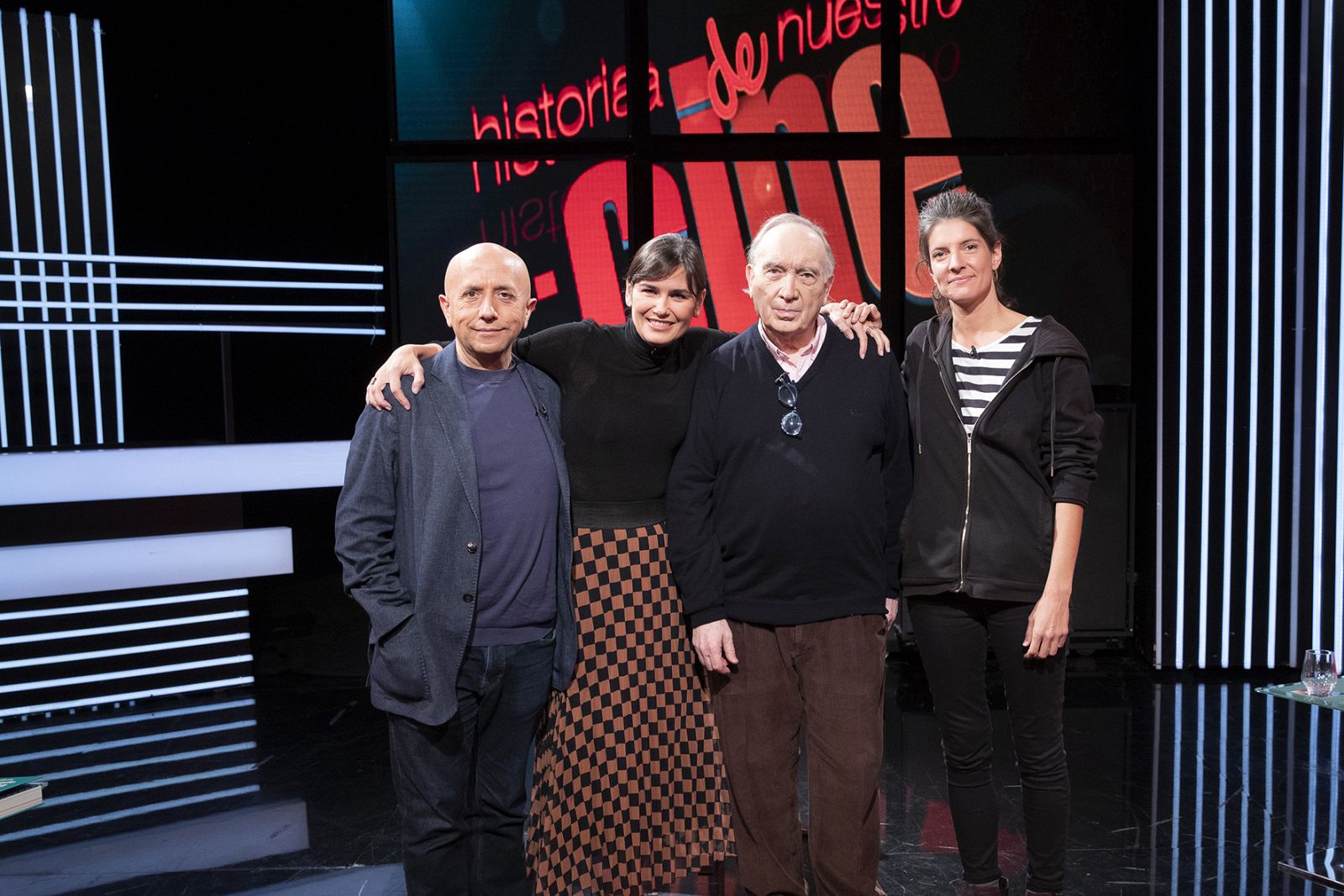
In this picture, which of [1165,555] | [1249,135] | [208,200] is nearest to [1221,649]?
[1165,555]

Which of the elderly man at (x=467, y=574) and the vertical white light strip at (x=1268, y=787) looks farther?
the vertical white light strip at (x=1268, y=787)

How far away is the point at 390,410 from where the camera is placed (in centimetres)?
209

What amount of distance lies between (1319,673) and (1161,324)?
2335 mm

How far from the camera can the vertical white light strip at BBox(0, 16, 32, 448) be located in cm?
437

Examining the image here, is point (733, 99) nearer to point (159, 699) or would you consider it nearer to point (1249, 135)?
point (1249, 135)

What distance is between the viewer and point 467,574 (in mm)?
2059

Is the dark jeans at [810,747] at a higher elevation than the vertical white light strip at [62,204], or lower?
lower

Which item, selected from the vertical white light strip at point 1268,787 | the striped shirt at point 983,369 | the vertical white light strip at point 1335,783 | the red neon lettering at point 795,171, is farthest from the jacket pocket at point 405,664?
the red neon lettering at point 795,171

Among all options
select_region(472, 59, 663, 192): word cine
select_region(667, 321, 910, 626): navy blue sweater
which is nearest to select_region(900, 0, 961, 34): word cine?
select_region(472, 59, 663, 192): word cine

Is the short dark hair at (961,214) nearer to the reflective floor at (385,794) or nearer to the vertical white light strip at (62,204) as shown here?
the reflective floor at (385,794)

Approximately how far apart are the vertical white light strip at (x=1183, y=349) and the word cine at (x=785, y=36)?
Result: 143 centimetres

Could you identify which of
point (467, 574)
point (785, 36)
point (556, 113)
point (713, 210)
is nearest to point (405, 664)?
point (467, 574)

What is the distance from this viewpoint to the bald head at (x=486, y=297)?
2098mm

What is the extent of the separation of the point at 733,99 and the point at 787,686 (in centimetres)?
349
